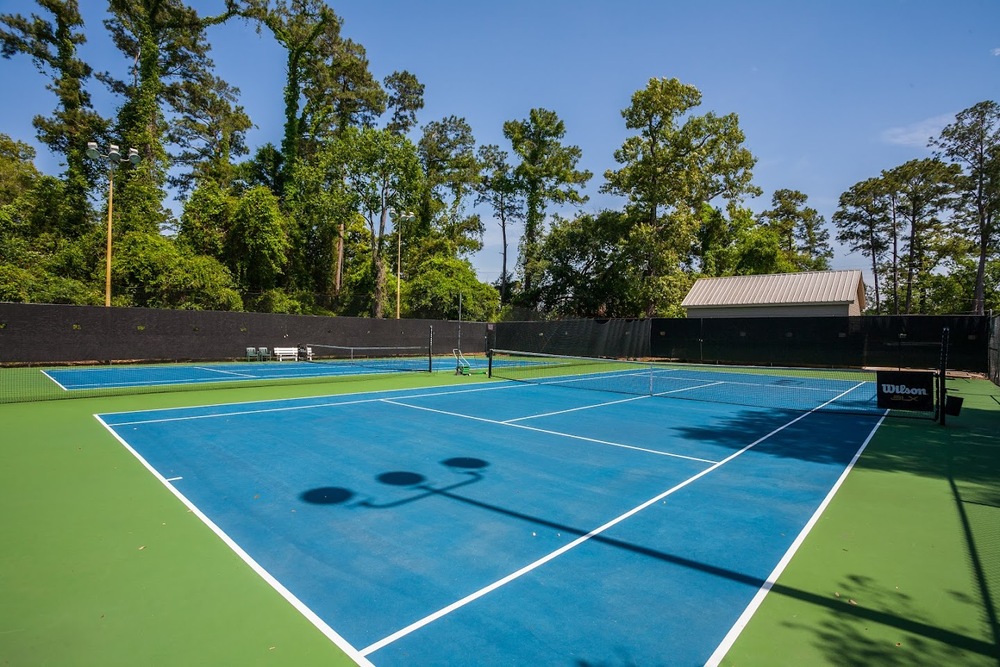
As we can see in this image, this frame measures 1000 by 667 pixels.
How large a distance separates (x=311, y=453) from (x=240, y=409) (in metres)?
4.62

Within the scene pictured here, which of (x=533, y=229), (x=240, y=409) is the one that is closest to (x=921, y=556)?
(x=240, y=409)

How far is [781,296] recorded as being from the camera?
98.8ft

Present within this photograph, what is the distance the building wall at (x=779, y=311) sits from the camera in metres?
28.2

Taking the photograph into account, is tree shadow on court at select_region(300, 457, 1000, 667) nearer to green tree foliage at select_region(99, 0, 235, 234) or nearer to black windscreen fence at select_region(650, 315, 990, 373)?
black windscreen fence at select_region(650, 315, 990, 373)

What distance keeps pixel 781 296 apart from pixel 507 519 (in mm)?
30242

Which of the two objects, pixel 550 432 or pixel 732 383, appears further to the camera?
pixel 732 383

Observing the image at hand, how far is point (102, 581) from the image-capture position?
3857 millimetres

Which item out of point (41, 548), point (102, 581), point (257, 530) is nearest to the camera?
point (102, 581)

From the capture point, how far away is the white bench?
25.0 metres

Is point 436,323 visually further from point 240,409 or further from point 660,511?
point 660,511

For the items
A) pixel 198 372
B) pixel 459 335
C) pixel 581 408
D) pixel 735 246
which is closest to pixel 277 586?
pixel 581 408

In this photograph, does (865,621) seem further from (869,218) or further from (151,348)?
(869,218)

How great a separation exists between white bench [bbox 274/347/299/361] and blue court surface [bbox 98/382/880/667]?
14923mm

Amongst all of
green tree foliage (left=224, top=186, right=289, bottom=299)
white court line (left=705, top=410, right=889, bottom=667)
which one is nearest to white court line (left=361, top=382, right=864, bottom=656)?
white court line (left=705, top=410, right=889, bottom=667)
